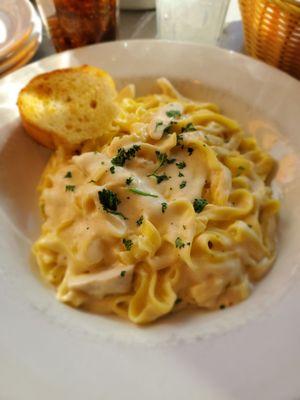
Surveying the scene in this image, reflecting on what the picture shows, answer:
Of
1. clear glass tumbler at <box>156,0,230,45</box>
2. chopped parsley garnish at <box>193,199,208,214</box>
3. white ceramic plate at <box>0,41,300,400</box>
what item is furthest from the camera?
clear glass tumbler at <box>156,0,230,45</box>

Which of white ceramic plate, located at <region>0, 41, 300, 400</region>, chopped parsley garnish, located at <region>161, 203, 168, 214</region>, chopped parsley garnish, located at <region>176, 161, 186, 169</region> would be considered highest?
chopped parsley garnish, located at <region>176, 161, 186, 169</region>

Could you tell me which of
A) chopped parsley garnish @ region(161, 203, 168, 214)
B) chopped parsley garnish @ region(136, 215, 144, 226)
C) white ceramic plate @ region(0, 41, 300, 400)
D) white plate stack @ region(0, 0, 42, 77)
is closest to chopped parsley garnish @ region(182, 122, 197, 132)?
white ceramic plate @ region(0, 41, 300, 400)

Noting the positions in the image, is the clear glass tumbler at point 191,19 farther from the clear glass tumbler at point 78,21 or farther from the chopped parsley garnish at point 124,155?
the chopped parsley garnish at point 124,155

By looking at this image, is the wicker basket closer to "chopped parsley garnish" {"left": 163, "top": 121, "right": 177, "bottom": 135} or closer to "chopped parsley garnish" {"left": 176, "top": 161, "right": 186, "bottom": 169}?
"chopped parsley garnish" {"left": 163, "top": 121, "right": 177, "bottom": 135}

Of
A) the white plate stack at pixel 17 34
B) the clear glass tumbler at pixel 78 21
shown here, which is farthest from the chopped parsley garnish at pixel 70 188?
the clear glass tumbler at pixel 78 21

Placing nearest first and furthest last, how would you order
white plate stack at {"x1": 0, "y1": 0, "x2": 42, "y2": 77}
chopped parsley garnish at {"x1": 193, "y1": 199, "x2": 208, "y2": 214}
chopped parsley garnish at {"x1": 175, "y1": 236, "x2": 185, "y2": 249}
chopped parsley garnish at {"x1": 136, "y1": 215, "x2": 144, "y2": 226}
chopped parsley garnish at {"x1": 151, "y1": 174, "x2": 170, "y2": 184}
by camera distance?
Result: chopped parsley garnish at {"x1": 175, "y1": 236, "x2": 185, "y2": 249} < chopped parsley garnish at {"x1": 136, "y1": 215, "x2": 144, "y2": 226} < chopped parsley garnish at {"x1": 193, "y1": 199, "x2": 208, "y2": 214} < chopped parsley garnish at {"x1": 151, "y1": 174, "x2": 170, "y2": 184} < white plate stack at {"x1": 0, "y1": 0, "x2": 42, "y2": 77}

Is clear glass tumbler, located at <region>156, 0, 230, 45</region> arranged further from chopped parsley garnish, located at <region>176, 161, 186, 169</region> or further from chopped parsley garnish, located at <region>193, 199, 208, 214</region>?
chopped parsley garnish, located at <region>193, 199, 208, 214</region>

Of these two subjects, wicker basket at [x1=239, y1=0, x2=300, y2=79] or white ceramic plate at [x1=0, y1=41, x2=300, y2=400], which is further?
wicker basket at [x1=239, y1=0, x2=300, y2=79]

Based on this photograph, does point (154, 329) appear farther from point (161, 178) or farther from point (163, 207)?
point (161, 178)

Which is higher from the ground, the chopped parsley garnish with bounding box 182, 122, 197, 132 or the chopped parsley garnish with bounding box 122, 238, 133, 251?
the chopped parsley garnish with bounding box 182, 122, 197, 132
